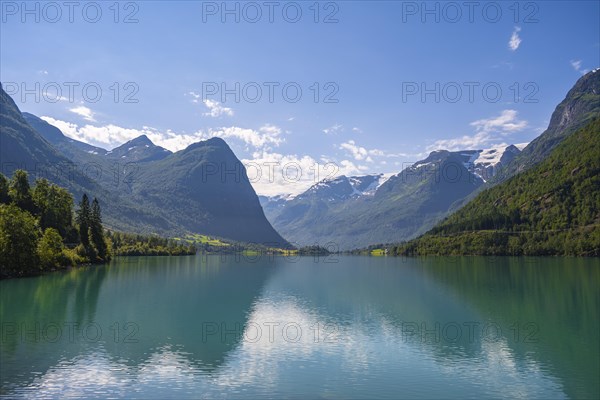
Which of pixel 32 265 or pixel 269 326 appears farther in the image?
pixel 32 265

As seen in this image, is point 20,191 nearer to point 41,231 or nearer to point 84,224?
point 41,231

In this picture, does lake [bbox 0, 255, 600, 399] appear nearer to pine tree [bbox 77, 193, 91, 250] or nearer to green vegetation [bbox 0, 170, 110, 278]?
green vegetation [bbox 0, 170, 110, 278]

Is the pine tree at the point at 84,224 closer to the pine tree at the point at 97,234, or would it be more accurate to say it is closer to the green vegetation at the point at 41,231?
the green vegetation at the point at 41,231

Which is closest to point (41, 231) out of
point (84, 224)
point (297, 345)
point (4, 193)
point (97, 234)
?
point (4, 193)

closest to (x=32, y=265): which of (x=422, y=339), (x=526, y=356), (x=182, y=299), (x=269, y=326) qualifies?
(x=182, y=299)

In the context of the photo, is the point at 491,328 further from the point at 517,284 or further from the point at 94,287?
the point at 94,287

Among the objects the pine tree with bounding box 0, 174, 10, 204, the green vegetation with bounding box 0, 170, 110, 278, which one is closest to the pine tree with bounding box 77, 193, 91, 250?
the green vegetation with bounding box 0, 170, 110, 278
